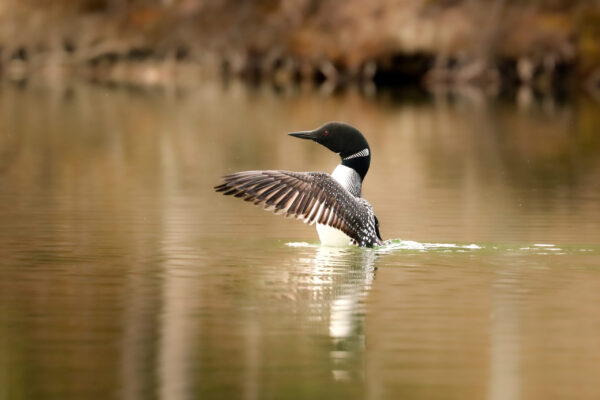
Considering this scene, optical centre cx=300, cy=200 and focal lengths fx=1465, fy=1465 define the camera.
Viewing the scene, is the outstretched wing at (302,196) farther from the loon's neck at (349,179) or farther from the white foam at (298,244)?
the white foam at (298,244)

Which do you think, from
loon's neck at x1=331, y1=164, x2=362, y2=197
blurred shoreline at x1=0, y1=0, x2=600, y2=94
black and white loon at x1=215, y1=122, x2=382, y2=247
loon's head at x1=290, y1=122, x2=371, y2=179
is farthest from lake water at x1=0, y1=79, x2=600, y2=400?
blurred shoreline at x1=0, y1=0, x2=600, y2=94

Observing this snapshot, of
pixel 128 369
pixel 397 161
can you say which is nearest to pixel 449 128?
pixel 397 161

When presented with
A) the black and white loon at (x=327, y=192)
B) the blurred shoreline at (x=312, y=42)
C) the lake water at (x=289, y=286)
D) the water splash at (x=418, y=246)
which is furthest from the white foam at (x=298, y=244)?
the blurred shoreline at (x=312, y=42)

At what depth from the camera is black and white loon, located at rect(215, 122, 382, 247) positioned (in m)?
10.1

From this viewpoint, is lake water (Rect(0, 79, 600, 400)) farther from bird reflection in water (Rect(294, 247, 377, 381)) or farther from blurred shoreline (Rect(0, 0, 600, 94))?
blurred shoreline (Rect(0, 0, 600, 94))

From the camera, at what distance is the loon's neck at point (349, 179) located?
35.8 feet

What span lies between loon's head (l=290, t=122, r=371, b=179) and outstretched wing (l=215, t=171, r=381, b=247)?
51 centimetres

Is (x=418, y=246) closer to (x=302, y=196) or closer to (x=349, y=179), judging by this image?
(x=349, y=179)

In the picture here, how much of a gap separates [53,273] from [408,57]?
54723 mm

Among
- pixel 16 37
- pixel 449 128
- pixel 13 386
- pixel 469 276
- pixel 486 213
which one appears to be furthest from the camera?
pixel 16 37

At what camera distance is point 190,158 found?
72.2ft

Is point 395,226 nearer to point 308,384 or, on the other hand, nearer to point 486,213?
point 486,213

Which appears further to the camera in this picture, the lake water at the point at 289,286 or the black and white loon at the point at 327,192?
the black and white loon at the point at 327,192

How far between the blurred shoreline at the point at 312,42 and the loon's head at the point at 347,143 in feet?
149
